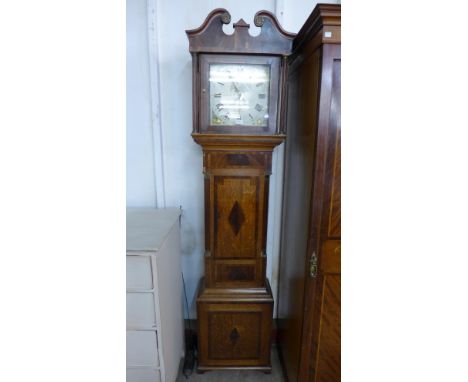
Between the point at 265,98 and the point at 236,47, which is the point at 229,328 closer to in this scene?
the point at 265,98

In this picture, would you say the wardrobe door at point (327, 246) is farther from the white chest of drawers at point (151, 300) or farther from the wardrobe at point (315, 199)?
the white chest of drawers at point (151, 300)

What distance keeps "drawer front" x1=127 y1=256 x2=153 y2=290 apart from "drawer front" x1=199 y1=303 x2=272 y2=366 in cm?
41

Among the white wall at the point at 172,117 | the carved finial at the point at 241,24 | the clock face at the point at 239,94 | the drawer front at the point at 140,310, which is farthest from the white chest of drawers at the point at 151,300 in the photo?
the carved finial at the point at 241,24

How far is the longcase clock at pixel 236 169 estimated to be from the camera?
1.11 m

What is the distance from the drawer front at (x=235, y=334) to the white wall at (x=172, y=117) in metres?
0.31

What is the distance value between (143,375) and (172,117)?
1.24m

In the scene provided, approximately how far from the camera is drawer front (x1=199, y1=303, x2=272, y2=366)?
1371 millimetres

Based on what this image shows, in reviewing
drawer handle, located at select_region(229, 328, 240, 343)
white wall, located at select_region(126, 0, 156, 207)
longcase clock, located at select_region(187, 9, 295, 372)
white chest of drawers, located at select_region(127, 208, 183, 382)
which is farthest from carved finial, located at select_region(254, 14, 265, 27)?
drawer handle, located at select_region(229, 328, 240, 343)

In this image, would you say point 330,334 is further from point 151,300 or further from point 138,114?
point 138,114

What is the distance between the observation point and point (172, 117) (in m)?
1.48

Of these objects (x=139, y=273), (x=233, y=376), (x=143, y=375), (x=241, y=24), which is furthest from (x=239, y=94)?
(x=233, y=376)
